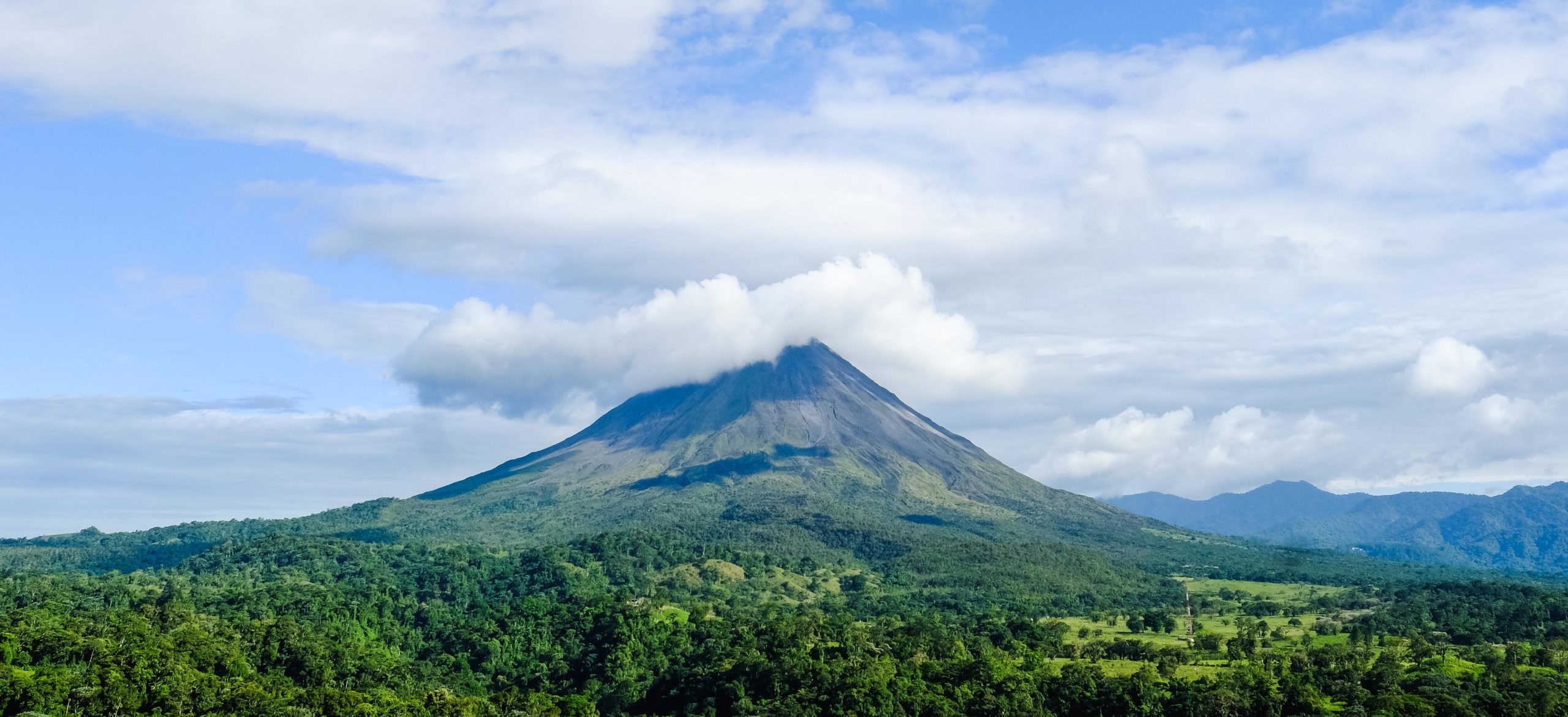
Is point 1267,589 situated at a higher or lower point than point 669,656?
higher

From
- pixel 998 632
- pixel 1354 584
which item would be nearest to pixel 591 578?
pixel 998 632

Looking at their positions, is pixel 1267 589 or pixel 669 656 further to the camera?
pixel 1267 589

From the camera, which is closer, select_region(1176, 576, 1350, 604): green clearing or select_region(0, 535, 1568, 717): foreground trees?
select_region(0, 535, 1568, 717): foreground trees

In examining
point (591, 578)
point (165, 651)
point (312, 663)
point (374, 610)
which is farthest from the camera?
point (591, 578)

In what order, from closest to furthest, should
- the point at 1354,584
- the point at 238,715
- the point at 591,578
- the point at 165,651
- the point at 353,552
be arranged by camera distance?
1. the point at 238,715
2. the point at 165,651
3. the point at 591,578
4. the point at 1354,584
5. the point at 353,552

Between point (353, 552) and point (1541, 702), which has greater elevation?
point (353, 552)

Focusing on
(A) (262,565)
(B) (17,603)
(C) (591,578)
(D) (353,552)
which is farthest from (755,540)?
(B) (17,603)

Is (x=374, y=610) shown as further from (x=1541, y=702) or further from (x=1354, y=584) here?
(x=1354, y=584)

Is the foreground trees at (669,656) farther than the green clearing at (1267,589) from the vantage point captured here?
No

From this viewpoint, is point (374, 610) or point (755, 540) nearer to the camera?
point (374, 610)
